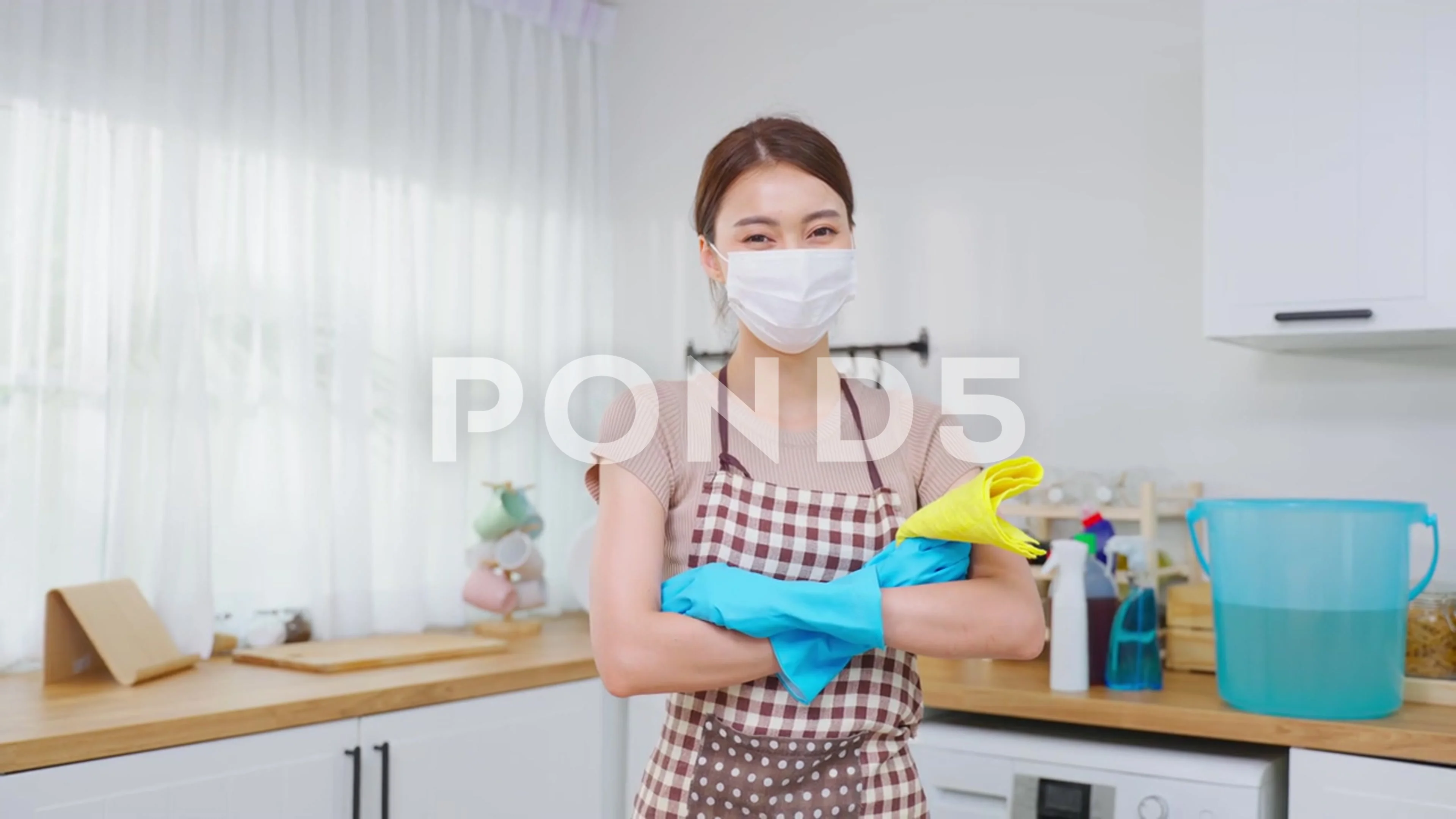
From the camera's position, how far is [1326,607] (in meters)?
1.87

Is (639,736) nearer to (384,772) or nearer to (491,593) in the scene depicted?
(491,593)

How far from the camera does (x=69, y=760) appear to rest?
172 cm

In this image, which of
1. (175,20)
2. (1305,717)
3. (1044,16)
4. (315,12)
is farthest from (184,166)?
(1305,717)

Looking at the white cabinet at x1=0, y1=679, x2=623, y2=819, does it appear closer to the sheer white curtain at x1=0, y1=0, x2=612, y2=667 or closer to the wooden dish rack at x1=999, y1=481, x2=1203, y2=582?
the sheer white curtain at x1=0, y1=0, x2=612, y2=667

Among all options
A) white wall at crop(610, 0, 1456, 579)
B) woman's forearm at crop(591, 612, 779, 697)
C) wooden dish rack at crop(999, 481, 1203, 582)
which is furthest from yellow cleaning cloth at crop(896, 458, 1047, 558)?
white wall at crop(610, 0, 1456, 579)

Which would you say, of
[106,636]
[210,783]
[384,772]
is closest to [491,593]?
[384,772]

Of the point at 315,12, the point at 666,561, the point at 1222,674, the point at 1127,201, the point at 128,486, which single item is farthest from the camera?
the point at 315,12

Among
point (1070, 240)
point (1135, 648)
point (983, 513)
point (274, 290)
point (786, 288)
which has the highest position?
point (1070, 240)

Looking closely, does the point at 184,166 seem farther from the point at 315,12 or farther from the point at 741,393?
the point at 741,393

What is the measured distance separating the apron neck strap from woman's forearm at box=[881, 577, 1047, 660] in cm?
15

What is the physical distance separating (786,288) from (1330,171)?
1266 millimetres

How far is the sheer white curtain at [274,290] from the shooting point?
233 centimetres

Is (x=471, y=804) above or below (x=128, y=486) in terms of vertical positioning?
below

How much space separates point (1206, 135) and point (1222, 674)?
962 millimetres
